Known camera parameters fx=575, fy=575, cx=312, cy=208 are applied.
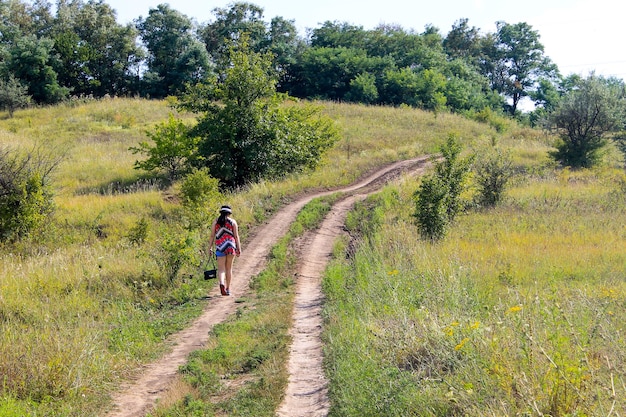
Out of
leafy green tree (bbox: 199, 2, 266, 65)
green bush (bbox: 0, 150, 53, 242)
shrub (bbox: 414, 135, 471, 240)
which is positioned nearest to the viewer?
shrub (bbox: 414, 135, 471, 240)

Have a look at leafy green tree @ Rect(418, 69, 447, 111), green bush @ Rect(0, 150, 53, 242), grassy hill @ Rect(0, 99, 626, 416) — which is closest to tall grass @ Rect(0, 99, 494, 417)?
grassy hill @ Rect(0, 99, 626, 416)

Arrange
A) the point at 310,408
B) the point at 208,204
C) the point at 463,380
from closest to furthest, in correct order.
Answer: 1. the point at 463,380
2. the point at 310,408
3. the point at 208,204

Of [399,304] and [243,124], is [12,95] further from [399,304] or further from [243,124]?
[399,304]

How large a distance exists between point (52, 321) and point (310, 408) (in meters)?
4.96

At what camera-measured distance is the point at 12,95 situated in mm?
49875

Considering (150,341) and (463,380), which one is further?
(150,341)

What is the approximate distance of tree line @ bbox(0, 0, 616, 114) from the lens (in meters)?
59.1

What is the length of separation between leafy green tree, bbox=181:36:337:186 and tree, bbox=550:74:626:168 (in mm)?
16957

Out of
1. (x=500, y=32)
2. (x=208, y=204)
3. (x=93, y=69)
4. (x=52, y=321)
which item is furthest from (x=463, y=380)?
(x=500, y=32)

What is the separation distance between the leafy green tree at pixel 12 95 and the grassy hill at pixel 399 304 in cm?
2999

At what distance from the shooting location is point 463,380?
16.6 ft

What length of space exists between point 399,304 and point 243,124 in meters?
18.4

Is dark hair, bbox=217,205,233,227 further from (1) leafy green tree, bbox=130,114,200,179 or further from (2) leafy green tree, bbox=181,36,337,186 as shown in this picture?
(1) leafy green tree, bbox=130,114,200,179

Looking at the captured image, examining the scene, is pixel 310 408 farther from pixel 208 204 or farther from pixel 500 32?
pixel 500 32
